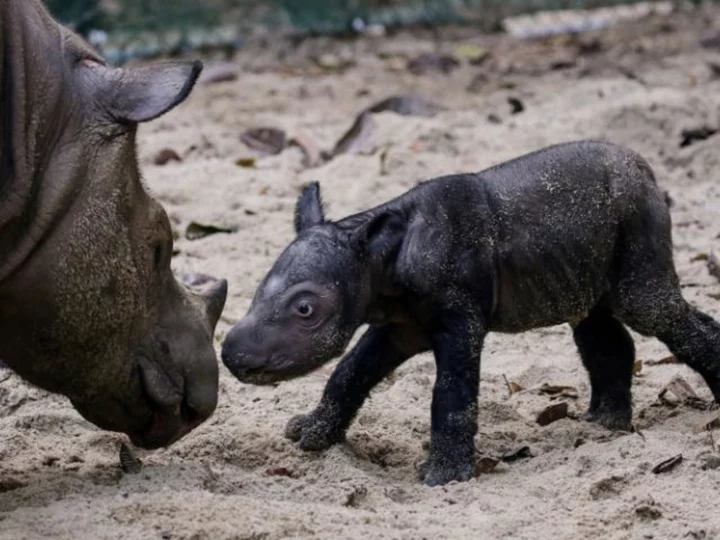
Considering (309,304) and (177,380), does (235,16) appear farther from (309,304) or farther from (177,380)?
(177,380)

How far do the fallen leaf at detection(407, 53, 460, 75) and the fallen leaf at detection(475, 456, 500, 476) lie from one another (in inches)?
256

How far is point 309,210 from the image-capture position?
4516mm

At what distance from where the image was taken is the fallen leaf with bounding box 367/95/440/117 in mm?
8727

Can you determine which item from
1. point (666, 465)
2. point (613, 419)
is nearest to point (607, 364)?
point (613, 419)

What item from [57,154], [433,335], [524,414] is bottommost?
[524,414]

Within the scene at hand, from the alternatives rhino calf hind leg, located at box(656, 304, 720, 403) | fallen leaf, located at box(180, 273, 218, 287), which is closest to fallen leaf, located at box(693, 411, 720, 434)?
rhino calf hind leg, located at box(656, 304, 720, 403)

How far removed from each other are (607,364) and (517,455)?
1.62 feet

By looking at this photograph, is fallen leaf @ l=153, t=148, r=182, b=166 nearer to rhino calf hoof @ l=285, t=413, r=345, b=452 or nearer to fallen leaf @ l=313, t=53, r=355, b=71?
fallen leaf @ l=313, t=53, r=355, b=71

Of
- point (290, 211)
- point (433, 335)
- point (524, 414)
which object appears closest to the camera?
point (433, 335)

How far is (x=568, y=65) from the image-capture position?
34.4 feet

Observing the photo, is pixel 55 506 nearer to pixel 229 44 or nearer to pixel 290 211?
pixel 290 211

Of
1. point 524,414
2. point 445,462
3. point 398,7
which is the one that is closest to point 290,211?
point 524,414

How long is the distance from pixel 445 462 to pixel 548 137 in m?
4.05

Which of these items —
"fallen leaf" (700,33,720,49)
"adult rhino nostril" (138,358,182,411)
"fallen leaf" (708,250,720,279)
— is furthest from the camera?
"fallen leaf" (700,33,720,49)
